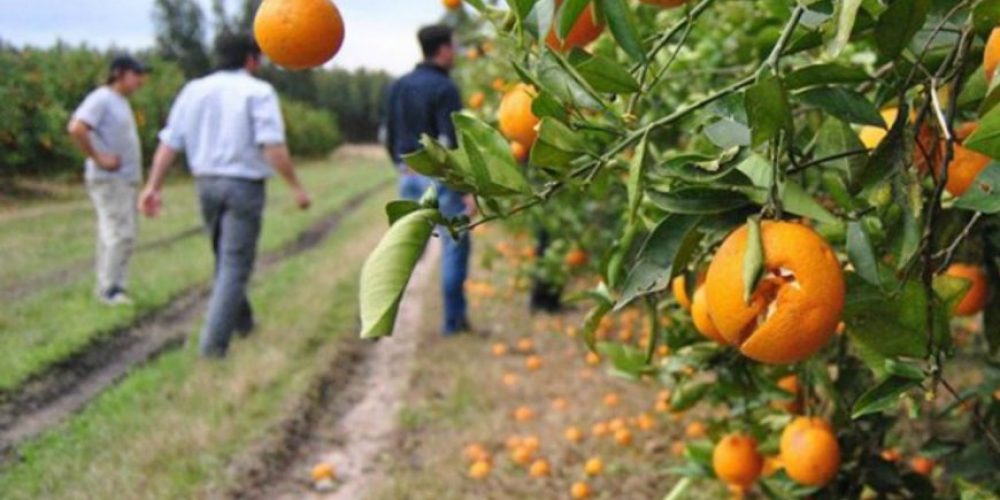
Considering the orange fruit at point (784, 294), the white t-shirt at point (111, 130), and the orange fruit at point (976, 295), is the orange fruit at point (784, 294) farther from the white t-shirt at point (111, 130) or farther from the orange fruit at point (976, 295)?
the white t-shirt at point (111, 130)

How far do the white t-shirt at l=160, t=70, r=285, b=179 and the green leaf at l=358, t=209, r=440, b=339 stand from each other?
12.7 feet

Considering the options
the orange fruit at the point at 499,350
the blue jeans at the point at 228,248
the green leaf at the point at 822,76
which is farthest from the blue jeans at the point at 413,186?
the green leaf at the point at 822,76

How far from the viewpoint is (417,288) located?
7.53m

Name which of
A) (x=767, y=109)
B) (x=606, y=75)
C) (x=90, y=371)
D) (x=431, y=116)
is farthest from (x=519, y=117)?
(x=90, y=371)

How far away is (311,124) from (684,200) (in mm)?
34800

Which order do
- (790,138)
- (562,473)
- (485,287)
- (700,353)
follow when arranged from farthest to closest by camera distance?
(485,287)
(562,473)
(700,353)
(790,138)

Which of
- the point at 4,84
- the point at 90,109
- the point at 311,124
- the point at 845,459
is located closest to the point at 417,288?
the point at 90,109

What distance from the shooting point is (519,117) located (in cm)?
134

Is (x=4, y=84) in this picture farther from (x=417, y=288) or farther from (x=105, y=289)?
(x=417, y=288)

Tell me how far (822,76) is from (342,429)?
321 cm

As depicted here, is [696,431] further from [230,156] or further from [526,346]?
[230,156]

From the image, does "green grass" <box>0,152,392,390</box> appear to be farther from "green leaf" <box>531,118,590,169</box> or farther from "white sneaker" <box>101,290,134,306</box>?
"green leaf" <box>531,118,590,169</box>

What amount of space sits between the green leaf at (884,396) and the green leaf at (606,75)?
514 mm

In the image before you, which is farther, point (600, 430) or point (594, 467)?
point (600, 430)
